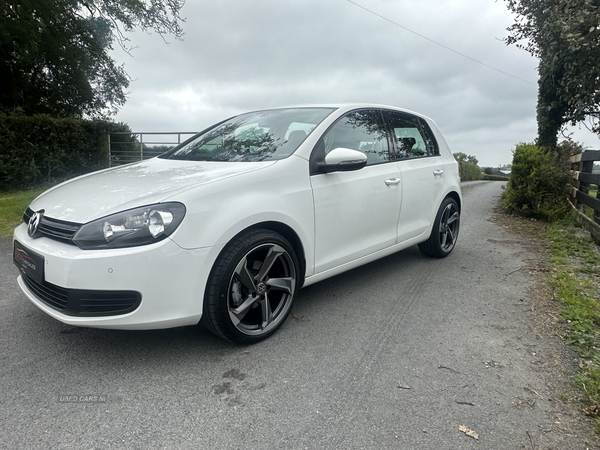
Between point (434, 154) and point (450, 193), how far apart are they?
52 cm

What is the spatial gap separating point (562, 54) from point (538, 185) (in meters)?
3.34

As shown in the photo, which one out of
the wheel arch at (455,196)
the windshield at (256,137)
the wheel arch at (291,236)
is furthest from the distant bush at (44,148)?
the wheel arch at (455,196)

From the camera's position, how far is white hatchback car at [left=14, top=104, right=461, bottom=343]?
7.57 ft

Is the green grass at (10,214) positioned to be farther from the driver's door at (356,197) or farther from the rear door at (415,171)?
the rear door at (415,171)

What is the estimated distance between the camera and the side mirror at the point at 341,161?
310 cm

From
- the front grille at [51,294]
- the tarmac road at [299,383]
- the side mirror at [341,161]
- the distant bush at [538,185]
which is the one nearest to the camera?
the tarmac road at [299,383]

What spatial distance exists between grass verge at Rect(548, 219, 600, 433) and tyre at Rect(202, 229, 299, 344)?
1.82 m

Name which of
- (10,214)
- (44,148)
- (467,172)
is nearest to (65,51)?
(44,148)

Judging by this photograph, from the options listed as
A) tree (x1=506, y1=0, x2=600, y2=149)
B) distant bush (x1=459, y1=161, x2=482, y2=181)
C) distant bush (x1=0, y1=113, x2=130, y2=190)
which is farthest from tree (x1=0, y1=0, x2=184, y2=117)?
distant bush (x1=459, y1=161, x2=482, y2=181)

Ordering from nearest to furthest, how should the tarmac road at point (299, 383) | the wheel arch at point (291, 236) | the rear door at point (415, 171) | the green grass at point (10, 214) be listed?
the tarmac road at point (299, 383) < the wheel arch at point (291, 236) < the rear door at point (415, 171) < the green grass at point (10, 214)

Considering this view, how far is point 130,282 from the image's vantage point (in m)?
2.26

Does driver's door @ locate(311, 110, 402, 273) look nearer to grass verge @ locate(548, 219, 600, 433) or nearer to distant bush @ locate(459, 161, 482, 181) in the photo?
grass verge @ locate(548, 219, 600, 433)

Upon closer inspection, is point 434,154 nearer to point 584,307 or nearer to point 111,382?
point 584,307

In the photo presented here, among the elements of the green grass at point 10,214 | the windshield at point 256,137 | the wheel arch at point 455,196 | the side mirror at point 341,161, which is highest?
the windshield at point 256,137
